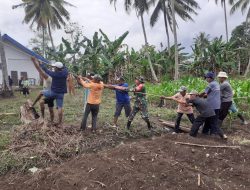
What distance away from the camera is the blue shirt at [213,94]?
7.80m

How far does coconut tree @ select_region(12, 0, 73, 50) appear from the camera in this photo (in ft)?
90.1

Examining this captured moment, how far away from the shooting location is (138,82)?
27.2 ft

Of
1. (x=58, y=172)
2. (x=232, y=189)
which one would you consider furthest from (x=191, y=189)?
(x=58, y=172)

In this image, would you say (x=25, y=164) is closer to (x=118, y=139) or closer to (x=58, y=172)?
(x=58, y=172)

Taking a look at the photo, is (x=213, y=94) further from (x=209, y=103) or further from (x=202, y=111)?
(x=202, y=111)

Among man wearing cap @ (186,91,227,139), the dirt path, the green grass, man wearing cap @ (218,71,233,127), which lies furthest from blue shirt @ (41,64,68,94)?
man wearing cap @ (218,71,233,127)

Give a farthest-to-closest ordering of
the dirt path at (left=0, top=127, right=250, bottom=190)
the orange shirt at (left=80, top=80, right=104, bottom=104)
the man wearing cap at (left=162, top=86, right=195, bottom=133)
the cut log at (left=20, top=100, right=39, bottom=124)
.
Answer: the cut log at (left=20, top=100, right=39, bottom=124)
the man wearing cap at (left=162, top=86, right=195, bottom=133)
the orange shirt at (left=80, top=80, right=104, bottom=104)
the dirt path at (left=0, top=127, right=250, bottom=190)

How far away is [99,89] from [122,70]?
45.1ft

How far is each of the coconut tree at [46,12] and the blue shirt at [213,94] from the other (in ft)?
72.2

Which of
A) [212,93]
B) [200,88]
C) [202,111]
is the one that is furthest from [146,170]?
[200,88]

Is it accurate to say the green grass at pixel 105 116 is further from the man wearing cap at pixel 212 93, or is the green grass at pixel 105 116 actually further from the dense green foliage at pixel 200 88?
the man wearing cap at pixel 212 93

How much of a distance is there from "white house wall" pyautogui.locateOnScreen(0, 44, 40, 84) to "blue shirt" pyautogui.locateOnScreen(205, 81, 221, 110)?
20531mm

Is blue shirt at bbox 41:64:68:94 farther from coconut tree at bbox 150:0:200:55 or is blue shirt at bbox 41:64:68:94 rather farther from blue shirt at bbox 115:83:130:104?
coconut tree at bbox 150:0:200:55

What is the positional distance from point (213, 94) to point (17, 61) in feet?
69.6
